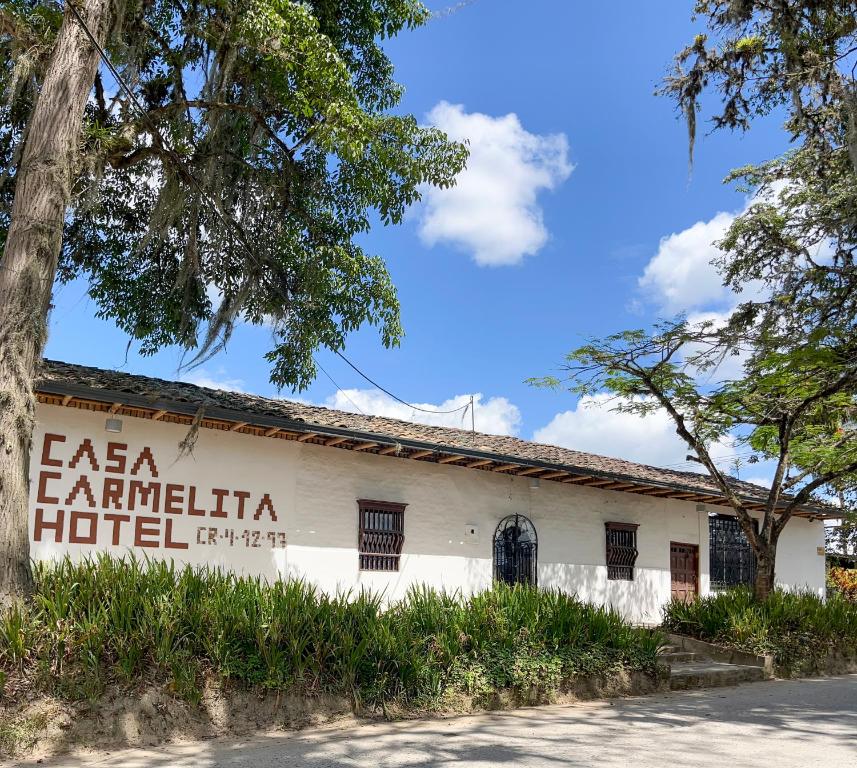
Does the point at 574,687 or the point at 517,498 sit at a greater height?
the point at 517,498

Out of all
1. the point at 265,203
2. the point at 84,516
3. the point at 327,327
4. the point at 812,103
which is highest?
the point at 812,103

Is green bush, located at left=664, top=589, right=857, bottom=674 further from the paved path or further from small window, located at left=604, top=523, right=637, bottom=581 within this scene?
the paved path

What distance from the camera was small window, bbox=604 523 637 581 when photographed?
54.0 ft

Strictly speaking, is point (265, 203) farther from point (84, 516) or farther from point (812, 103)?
point (812, 103)

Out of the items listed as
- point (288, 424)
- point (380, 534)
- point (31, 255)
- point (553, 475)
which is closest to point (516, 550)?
point (553, 475)

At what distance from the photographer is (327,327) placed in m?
12.1

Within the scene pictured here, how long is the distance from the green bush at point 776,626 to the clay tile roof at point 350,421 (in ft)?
8.84

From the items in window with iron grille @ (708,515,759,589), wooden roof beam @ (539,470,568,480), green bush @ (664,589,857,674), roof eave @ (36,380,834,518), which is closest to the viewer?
roof eave @ (36,380,834,518)

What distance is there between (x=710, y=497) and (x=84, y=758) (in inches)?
552

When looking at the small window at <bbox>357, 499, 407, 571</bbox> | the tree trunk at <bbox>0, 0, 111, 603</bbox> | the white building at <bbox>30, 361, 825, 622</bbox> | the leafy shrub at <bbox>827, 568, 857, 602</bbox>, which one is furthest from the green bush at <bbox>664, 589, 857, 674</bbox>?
the leafy shrub at <bbox>827, 568, 857, 602</bbox>

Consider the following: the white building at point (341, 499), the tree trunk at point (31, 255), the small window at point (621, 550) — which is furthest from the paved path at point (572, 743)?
the small window at point (621, 550)

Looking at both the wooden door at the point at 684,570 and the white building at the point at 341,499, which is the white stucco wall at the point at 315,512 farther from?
the wooden door at the point at 684,570

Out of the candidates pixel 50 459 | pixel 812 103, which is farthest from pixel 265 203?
pixel 812 103

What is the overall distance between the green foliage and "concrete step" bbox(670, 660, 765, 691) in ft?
20.5
